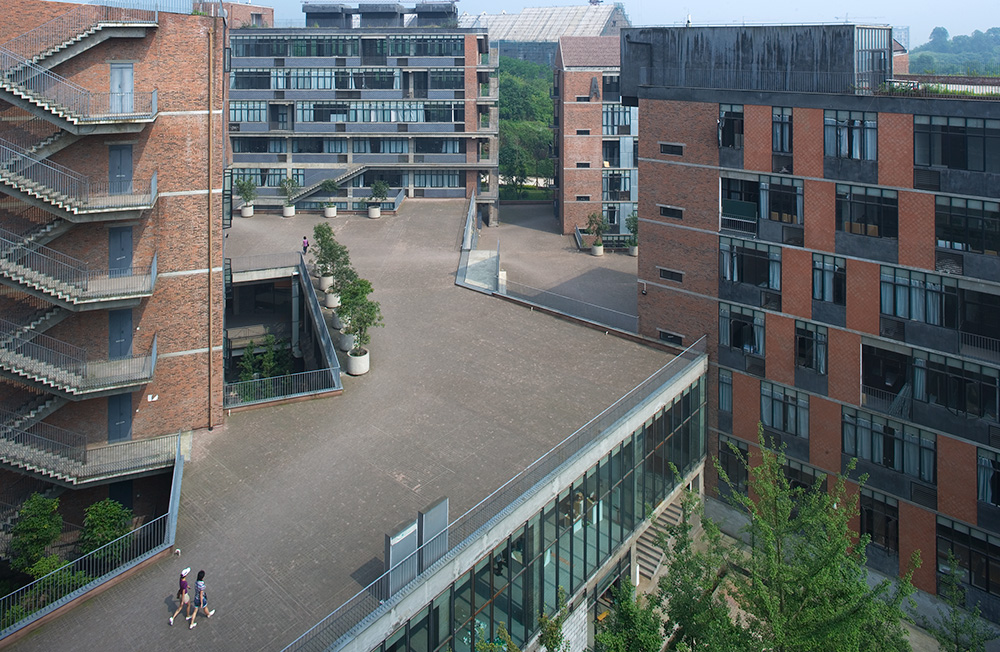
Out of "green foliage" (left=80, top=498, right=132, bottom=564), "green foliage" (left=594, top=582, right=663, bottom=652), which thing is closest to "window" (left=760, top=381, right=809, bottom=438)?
"green foliage" (left=594, top=582, right=663, bottom=652)

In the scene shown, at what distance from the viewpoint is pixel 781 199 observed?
105ft

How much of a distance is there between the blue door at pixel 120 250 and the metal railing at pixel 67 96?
3604mm

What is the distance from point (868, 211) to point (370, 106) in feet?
155

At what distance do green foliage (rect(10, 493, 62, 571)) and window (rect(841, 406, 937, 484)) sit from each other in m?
25.7

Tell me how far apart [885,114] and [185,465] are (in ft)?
82.0

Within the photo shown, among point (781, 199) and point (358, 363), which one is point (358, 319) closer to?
point (358, 363)

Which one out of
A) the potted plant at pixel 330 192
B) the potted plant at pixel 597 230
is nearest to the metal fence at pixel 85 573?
the potted plant at pixel 330 192

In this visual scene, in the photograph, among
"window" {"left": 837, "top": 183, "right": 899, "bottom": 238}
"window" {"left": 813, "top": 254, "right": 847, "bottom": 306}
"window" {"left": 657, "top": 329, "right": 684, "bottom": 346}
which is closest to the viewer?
"window" {"left": 837, "top": 183, "right": 899, "bottom": 238}

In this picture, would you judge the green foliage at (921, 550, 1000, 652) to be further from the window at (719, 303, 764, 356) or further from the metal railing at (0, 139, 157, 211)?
the metal railing at (0, 139, 157, 211)

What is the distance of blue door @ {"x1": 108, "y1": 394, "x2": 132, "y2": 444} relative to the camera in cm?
2912

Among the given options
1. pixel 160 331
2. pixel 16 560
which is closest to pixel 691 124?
pixel 160 331

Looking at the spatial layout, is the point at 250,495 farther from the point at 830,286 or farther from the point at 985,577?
the point at 985,577

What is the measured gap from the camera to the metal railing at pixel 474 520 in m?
18.9

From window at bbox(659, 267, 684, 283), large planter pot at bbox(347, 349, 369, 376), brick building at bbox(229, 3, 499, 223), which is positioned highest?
brick building at bbox(229, 3, 499, 223)
